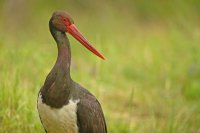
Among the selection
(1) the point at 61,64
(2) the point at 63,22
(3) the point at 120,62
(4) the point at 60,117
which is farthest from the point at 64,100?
(3) the point at 120,62

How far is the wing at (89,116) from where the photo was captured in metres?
5.56

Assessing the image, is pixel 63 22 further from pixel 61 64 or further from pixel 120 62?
Answer: pixel 120 62

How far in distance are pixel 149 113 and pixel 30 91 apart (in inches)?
64.7

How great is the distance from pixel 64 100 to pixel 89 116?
304mm

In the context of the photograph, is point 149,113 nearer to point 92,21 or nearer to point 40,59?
point 40,59

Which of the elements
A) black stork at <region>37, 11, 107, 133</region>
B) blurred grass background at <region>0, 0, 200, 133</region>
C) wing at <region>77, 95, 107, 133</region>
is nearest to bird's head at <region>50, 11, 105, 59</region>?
black stork at <region>37, 11, 107, 133</region>

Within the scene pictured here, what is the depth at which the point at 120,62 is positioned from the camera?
32.4ft

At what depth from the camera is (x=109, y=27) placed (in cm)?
1208

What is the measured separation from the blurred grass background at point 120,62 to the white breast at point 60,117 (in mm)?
734

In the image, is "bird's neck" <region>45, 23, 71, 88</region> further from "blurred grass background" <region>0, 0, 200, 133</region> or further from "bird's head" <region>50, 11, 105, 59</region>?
"blurred grass background" <region>0, 0, 200, 133</region>

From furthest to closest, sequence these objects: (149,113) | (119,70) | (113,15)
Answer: (113,15) < (119,70) < (149,113)

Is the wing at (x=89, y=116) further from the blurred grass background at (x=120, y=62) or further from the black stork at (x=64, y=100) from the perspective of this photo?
the blurred grass background at (x=120, y=62)

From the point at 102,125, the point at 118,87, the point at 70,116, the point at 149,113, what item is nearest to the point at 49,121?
the point at 70,116

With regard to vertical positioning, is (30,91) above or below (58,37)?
below
